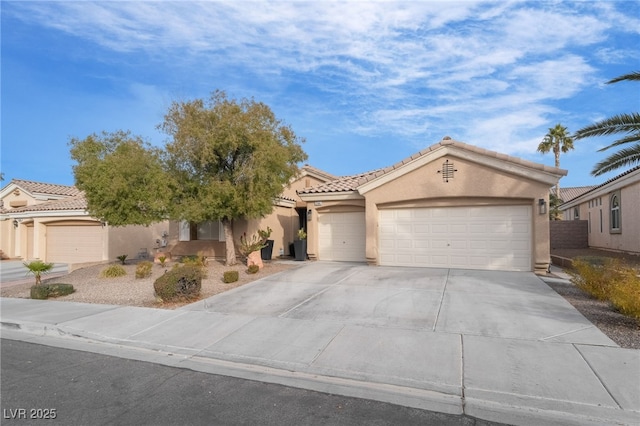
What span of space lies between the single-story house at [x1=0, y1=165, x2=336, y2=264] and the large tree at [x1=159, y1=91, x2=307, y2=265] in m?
3.39

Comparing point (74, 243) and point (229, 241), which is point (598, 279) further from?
point (74, 243)

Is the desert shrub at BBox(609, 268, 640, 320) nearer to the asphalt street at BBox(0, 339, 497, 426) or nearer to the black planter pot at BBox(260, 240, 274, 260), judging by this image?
the asphalt street at BBox(0, 339, 497, 426)

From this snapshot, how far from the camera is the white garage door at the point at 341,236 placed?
16.5 m

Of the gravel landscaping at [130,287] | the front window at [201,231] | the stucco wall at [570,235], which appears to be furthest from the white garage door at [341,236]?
the stucco wall at [570,235]

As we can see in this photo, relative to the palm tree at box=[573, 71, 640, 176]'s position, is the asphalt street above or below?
below

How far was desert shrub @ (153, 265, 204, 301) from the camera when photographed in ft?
31.4

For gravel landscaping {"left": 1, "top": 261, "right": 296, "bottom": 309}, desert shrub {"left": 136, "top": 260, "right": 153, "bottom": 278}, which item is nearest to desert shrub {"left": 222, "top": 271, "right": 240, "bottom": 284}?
gravel landscaping {"left": 1, "top": 261, "right": 296, "bottom": 309}

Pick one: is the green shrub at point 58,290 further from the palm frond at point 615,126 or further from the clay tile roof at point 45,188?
the clay tile roof at point 45,188

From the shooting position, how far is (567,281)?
11.4 m

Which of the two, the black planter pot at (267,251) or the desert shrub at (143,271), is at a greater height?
the black planter pot at (267,251)

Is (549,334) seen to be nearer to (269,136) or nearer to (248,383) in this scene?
(248,383)

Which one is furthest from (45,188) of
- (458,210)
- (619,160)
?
(619,160)

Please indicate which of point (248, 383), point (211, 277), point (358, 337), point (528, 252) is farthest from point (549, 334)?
point (211, 277)

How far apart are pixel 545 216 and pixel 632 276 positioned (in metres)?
5.64
